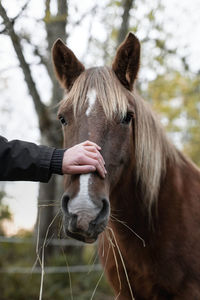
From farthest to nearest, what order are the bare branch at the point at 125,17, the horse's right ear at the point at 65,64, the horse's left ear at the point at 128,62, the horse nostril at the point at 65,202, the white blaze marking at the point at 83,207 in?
1. the bare branch at the point at 125,17
2. the horse's right ear at the point at 65,64
3. the horse's left ear at the point at 128,62
4. the horse nostril at the point at 65,202
5. the white blaze marking at the point at 83,207

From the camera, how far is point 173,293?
112 inches

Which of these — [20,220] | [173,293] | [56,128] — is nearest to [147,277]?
[173,293]

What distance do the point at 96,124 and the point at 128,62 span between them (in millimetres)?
797

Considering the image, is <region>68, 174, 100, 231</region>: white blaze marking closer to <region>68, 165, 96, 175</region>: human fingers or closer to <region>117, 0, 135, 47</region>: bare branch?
<region>68, 165, 96, 175</region>: human fingers

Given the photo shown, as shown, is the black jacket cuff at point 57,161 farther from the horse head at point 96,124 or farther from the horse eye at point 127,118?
the horse eye at point 127,118

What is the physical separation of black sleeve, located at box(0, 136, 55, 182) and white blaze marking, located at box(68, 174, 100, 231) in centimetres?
30

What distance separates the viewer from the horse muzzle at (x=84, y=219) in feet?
6.48

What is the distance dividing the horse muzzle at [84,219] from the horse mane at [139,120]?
0.74 metres

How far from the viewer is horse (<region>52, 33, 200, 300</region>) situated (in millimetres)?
2615

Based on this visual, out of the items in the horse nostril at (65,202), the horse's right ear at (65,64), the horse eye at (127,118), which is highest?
the horse's right ear at (65,64)

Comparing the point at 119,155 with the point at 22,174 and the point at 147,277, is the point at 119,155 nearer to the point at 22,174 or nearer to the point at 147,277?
the point at 22,174

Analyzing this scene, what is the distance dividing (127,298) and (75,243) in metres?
4.69

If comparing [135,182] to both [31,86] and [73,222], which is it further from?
[31,86]

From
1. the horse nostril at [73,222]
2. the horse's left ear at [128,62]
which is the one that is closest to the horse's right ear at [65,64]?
the horse's left ear at [128,62]
